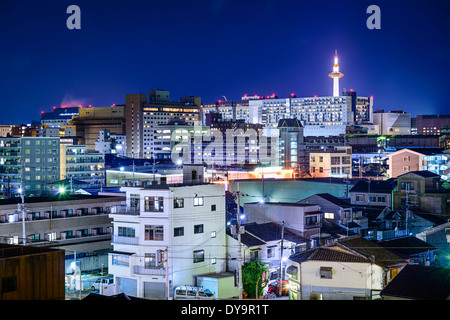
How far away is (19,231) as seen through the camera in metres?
8.61

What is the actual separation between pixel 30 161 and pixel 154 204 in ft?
48.3

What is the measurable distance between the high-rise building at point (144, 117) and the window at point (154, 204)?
3522 cm

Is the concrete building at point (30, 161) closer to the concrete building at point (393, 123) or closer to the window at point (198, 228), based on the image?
the window at point (198, 228)

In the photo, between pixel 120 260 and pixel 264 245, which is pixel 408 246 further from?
pixel 120 260

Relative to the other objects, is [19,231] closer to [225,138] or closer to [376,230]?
[376,230]

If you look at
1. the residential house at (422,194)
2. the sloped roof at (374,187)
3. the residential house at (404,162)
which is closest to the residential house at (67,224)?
the sloped roof at (374,187)

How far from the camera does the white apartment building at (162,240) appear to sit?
734 cm

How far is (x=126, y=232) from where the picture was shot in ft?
25.3

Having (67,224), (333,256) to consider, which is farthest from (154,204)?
(333,256)

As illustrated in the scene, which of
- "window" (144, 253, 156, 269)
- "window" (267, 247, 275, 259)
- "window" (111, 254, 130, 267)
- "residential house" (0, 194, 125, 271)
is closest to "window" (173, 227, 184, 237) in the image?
"window" (144, 253, 156, 269)

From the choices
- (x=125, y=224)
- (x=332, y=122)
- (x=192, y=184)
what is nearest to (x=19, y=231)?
(x=125, y=224)

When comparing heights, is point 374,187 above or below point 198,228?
above

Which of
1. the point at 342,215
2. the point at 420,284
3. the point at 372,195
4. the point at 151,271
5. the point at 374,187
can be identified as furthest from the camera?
the point at 374,187
